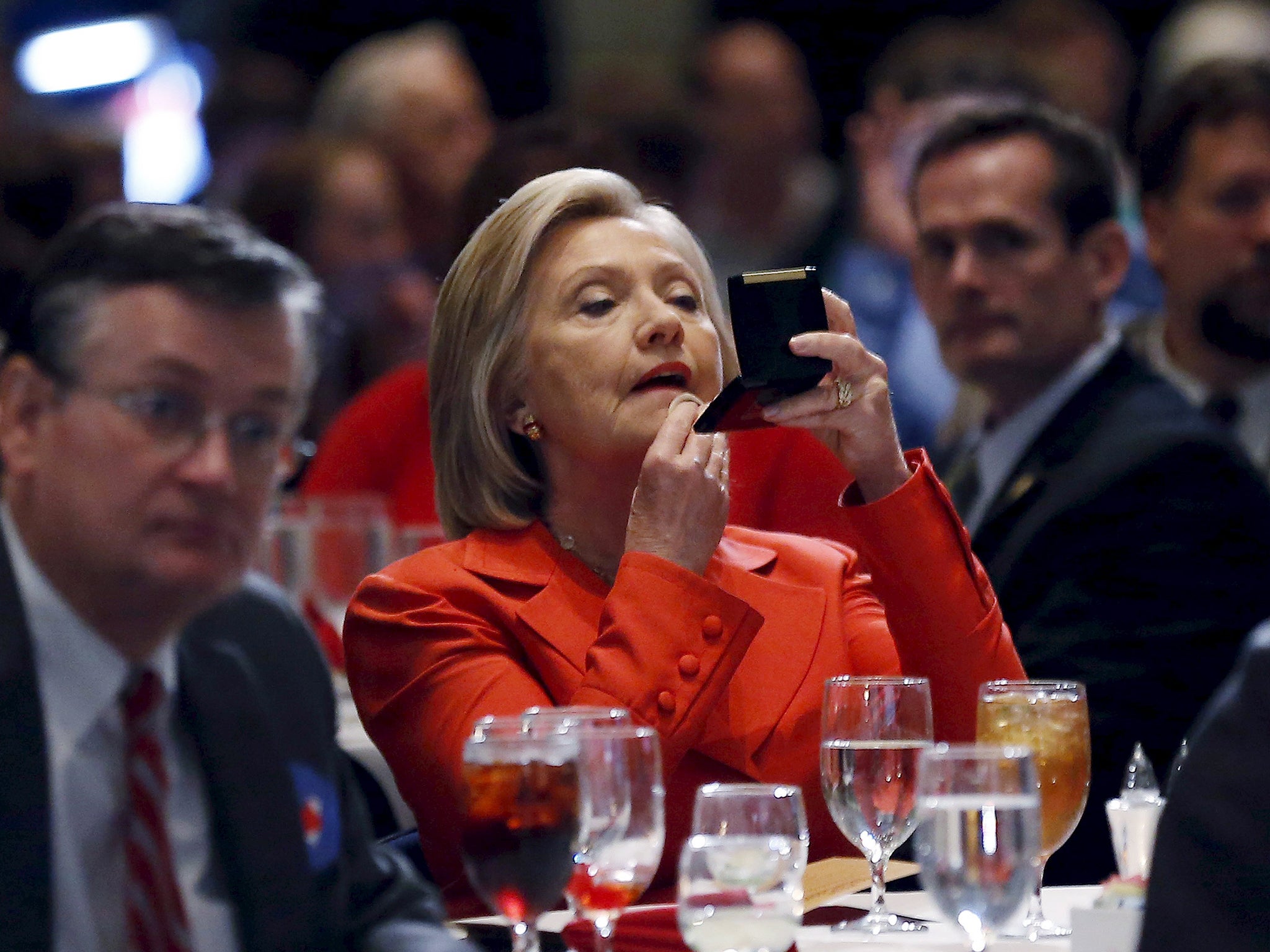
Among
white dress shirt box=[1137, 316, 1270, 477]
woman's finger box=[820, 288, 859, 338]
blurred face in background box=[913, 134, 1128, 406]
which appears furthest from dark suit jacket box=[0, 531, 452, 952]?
white dress shirt box=[1137, 316, 1270, 477]

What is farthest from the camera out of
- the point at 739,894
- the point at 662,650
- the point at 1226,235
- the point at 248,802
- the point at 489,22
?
the point at 489,22

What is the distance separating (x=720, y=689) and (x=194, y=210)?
87 centimetres

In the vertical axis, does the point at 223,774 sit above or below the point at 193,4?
below

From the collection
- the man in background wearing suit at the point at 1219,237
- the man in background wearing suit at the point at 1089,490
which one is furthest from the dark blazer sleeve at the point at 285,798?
the man in background wearing suit at the point at 1219,237

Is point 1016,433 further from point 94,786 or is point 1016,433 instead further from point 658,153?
point 94,786

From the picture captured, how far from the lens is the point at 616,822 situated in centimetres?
159

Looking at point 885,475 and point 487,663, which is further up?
point 885,475

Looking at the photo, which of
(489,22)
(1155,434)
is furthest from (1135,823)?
(489,22)

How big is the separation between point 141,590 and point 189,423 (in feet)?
0.46

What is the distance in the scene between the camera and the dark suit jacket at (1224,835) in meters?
1.18

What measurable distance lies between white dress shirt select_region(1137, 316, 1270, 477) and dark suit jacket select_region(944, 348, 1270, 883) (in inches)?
43.7

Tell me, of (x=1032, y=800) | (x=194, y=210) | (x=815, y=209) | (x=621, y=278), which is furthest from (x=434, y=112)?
(x=1032, y=800)

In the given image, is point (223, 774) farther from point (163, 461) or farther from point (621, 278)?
point (621, 278)

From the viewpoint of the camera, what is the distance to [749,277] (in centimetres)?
213
